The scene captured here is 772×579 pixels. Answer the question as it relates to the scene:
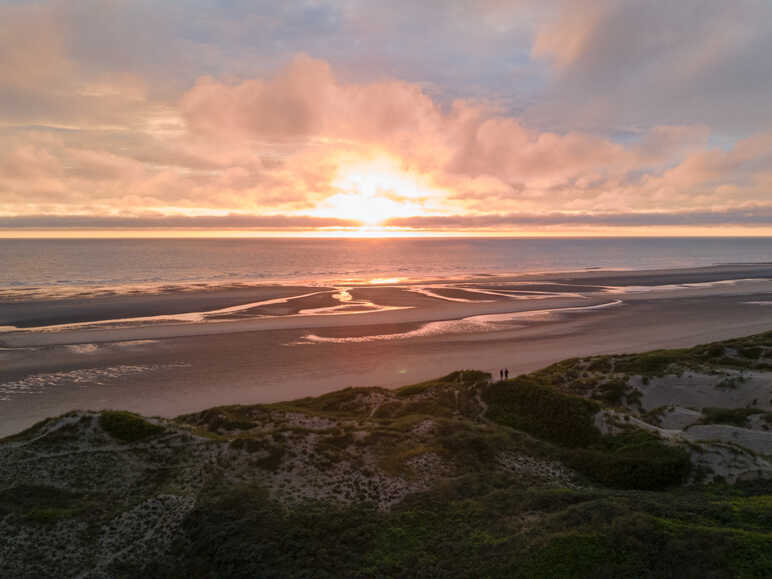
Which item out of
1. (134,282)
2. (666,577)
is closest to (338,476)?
(666,577)

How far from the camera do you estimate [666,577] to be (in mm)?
13508

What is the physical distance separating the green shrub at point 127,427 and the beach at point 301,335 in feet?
33.9

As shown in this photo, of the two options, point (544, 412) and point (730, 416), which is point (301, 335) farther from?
point (730, 416)

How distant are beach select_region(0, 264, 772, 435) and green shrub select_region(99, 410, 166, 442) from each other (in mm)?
10318

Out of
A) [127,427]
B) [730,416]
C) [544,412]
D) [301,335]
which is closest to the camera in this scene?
[127,427]

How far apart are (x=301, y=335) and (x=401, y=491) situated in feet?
133

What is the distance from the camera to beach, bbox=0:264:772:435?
40.3 m

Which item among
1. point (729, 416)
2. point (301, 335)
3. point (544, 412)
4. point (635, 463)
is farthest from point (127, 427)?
point (729, 416)

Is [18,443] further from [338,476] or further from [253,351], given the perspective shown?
[253,351]

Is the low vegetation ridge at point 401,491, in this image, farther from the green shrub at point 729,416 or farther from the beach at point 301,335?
the beach at point 301,335

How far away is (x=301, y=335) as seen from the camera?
58.9m

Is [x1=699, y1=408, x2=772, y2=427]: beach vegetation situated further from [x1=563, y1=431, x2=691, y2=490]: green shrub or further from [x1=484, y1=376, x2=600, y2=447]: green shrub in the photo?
[x1=563, y1=431, x2=691, y2=490]: green shrub

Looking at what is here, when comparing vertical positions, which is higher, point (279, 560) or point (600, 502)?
point (600, 502)

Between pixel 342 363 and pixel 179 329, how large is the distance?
26327 millimetres
